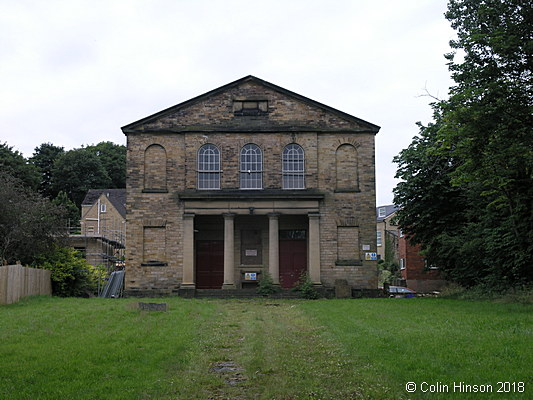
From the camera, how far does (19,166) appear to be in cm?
6656

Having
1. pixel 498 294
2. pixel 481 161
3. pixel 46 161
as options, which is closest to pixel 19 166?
pixel 46 161

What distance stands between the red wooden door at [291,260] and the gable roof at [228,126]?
255 inches

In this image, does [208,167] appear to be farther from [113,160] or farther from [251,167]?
[113,160]

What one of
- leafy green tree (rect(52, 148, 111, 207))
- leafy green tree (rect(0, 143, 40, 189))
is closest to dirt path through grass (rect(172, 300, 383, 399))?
leafy green tree (rect(0, 143, 40, 189))

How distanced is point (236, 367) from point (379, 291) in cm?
2151

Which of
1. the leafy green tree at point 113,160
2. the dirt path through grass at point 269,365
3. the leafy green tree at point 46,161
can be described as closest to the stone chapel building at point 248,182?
the dirt path through grass at point 269,365

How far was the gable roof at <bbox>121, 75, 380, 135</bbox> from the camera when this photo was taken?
32375mm

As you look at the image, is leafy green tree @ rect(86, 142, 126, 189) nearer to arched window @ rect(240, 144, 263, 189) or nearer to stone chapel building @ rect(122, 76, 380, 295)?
stone chapel building @ rect(122, 76, 380, 295)

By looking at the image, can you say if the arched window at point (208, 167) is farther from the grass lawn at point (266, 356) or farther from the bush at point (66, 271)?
the grass lawn at point (266, 356)

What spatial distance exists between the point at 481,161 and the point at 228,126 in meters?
15.8

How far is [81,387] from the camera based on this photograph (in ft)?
29.6

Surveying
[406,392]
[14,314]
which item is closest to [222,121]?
[14,314]

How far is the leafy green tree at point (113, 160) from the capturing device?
9494 centimetres

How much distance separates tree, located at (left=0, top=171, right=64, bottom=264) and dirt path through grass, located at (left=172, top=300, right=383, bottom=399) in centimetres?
1542
